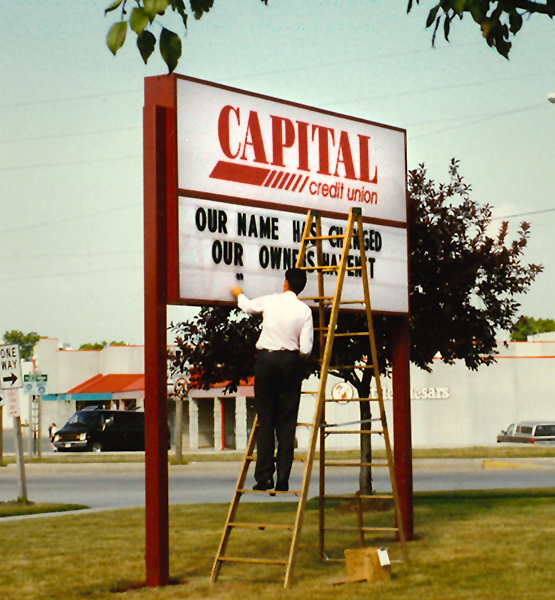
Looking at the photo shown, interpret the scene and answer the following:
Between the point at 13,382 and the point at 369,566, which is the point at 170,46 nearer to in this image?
the point at 369,566

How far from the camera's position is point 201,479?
1101 inches

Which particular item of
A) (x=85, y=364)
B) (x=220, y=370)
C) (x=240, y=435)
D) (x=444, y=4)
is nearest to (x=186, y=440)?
(x=240, y=435)

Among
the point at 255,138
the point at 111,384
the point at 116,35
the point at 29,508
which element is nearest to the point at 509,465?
the point at 29,508

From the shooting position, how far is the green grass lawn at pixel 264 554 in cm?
932

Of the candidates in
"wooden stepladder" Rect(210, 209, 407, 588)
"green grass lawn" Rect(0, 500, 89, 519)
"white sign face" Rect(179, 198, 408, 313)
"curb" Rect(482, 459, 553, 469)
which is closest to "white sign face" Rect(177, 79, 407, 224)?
"white sign face" Rect(179, 198, 408, 313)

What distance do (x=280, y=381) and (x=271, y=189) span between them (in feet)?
8.59

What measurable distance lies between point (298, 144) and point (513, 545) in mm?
4899

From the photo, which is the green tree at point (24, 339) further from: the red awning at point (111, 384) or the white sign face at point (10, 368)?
the white sign face at point (10, 368)

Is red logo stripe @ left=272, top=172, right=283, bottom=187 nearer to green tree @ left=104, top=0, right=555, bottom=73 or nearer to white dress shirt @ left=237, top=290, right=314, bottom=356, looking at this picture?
white dress shirt @ left=237, top=290, right=314, bottom=356

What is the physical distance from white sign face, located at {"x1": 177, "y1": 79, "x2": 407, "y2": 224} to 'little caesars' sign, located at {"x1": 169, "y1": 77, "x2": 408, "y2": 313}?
0.01 metres

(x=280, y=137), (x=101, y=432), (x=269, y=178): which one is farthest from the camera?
(x=101, y=432)

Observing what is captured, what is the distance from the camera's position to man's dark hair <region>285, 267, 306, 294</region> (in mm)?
10148

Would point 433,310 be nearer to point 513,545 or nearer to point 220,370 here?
point 220,370

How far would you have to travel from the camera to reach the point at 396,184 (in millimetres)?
13328
